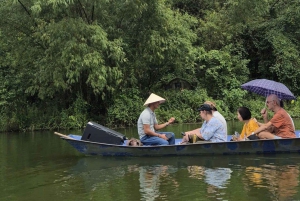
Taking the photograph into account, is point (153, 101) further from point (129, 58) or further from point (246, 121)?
point (129, 58)

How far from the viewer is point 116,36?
1598 centimetres

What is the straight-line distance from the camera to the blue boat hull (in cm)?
797

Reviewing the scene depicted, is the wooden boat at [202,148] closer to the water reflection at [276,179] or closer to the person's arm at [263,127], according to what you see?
the person's arm at [263,127]

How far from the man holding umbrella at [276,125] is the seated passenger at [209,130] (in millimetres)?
653

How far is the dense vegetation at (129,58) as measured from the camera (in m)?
14.7

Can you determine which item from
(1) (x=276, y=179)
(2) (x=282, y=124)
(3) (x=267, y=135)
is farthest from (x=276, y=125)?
(1) (x=276, y=179)

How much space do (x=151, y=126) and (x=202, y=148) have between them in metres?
1.11

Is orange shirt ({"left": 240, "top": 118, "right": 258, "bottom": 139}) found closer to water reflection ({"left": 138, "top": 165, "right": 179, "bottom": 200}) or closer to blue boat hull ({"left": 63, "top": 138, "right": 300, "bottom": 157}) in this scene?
blue boat hull ({"left": 63, "top": 138, "right": 300, "bottom": 157})

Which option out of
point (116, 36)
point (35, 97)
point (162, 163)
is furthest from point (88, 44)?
point (162, 163)

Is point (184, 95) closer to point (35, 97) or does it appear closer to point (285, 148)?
point (35, 97)

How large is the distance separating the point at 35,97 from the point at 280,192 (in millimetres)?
14594

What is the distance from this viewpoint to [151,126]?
27.4 feet

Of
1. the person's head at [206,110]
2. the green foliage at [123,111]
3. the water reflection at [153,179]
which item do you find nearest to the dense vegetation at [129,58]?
the green foliage at [123,111]

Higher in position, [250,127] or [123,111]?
[123,111]
